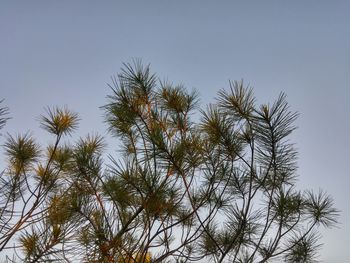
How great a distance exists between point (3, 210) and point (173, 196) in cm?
91

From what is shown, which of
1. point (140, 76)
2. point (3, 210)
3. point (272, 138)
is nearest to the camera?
point (272, 138)

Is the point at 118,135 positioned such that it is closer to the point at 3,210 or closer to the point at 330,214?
the point at 3,210

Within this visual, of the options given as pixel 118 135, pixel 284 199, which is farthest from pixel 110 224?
pixel 284 199

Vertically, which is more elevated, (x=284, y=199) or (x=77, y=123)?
(x=77, y=123)

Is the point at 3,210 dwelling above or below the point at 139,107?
below

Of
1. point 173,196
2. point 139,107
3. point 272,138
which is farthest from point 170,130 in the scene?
point 272,138

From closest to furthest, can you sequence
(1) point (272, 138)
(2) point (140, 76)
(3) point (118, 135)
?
1. (1) point (272, 138)
2. (2) point (140, 76)
3. (3) point (118, 135)

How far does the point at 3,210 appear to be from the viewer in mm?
2055

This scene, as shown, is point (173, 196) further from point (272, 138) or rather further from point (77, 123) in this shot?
point (77, 123)

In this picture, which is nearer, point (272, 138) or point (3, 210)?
point (272, 138)

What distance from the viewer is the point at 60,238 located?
86.0 inches

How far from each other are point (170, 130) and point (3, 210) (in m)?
1.08

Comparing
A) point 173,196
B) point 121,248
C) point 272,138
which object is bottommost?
point 121,248

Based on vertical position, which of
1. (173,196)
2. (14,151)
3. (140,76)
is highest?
(140,76)
